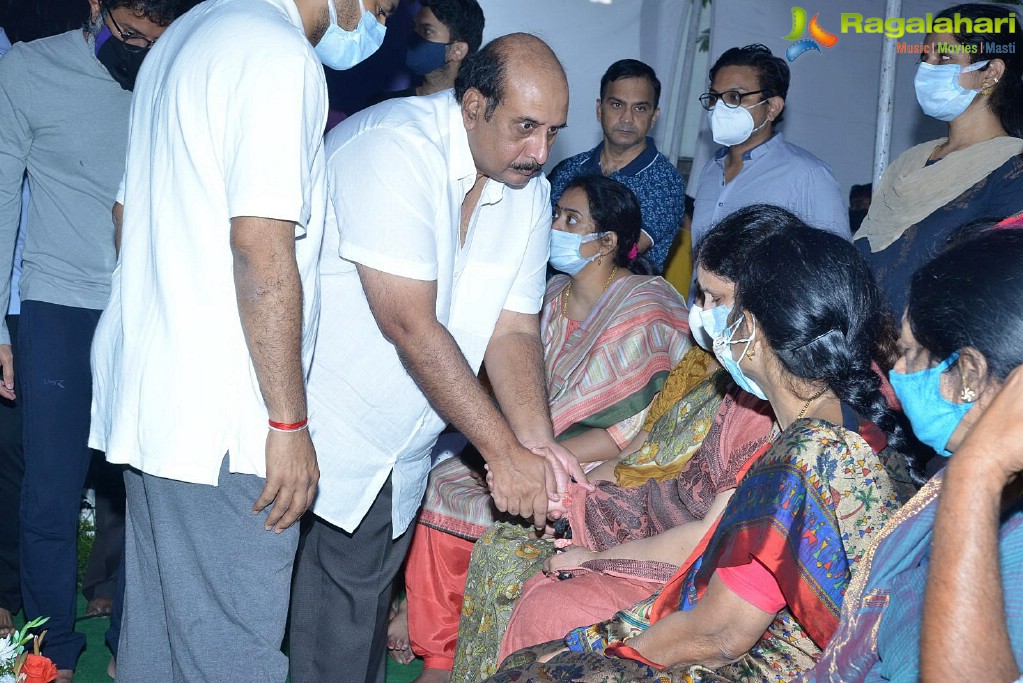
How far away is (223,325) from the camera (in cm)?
193

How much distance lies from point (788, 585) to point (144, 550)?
130cm

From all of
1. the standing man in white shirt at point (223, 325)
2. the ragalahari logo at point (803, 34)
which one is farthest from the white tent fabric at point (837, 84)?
the standing man in white shirt at point (223, 325)

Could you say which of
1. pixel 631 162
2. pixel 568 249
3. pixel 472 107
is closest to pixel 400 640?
pixel 568 249

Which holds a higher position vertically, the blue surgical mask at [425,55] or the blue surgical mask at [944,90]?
the blue surgical mask at [425,55]

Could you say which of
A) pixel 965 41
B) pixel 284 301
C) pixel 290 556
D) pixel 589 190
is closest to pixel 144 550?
pixel 290 556

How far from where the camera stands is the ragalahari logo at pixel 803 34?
5.82 metres

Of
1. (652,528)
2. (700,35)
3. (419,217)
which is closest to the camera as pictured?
(419,217)

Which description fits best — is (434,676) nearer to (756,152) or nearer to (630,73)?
(756,152)

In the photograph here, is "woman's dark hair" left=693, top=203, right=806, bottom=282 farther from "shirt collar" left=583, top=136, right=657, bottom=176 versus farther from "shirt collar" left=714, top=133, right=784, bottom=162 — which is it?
"shirt collar" left=583, top=136, right=657, bottom=176

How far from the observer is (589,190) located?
13.7 feet

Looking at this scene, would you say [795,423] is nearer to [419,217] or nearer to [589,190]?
[419,217]

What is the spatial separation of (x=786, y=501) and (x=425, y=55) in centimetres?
309

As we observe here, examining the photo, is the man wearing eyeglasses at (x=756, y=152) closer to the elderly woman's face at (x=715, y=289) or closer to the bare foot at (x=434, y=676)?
the elderly woman's face at (x=715, y=289)

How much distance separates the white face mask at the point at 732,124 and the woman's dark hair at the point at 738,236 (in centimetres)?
198
